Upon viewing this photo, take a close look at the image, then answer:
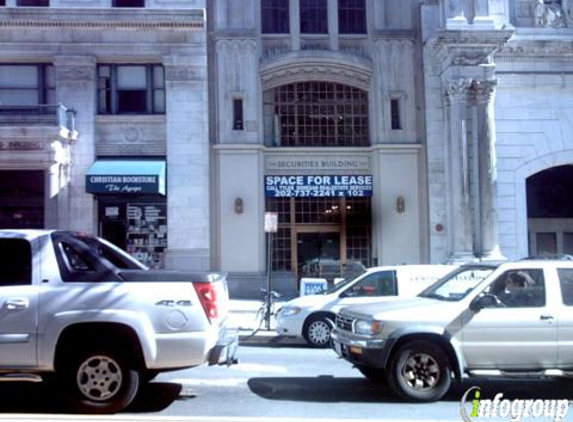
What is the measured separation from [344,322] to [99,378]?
315 centimetres

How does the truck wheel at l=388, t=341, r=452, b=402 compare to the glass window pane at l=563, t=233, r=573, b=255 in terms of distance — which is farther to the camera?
the glass window pane at l=563, t=233, r=573, b=255

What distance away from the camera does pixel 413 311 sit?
802 centimetres

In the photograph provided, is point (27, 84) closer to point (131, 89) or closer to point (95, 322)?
point (131, 89)

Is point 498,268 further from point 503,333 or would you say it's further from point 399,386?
point 399,386

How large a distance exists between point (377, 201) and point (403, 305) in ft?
48.8

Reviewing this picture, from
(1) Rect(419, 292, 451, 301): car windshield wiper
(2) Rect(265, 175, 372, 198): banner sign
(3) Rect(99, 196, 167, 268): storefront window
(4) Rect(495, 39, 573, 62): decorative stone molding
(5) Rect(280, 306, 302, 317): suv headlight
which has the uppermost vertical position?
(4) Rect(495, 39, 573, 62): decorative stone molding

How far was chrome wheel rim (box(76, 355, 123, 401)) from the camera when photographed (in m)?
7.14

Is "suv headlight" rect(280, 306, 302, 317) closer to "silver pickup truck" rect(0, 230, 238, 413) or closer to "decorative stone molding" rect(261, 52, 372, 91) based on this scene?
"silver pickup truck" rect(0, 230, 238, 413)

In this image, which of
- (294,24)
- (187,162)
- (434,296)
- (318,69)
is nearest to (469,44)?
(318,69)

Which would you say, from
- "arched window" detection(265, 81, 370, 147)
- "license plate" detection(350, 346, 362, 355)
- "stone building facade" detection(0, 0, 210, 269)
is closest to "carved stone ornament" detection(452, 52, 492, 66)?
"arched window" detection(265, 81, 370, 147)

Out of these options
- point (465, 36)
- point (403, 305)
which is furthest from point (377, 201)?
point (403, 305)

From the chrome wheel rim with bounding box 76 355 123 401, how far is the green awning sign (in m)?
13.8

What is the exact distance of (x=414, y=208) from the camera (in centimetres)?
2306

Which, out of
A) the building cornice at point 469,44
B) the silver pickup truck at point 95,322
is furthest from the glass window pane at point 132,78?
the silver pickup truck at point 95,322
